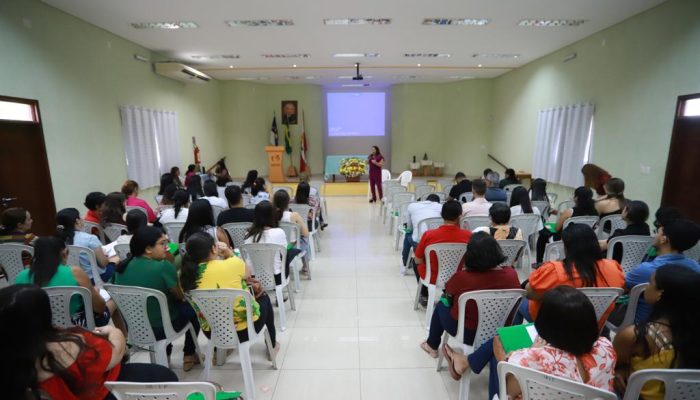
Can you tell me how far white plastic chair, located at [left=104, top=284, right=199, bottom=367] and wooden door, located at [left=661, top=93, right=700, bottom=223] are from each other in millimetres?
6405

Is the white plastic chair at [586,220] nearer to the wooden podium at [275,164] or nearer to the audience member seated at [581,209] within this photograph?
the audience member seated at [581,209]

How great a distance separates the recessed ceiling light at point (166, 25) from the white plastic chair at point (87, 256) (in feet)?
14.7

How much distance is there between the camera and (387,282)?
4.30 meters

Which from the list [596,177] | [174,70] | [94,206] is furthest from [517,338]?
[174,70]

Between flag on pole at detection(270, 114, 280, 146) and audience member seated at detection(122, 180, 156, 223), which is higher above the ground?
flag on pole at detection(270, 114, 280, 146)

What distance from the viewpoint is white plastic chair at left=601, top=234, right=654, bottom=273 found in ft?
9.86

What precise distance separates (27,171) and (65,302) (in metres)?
3.99

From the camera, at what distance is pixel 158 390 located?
4.25 ft

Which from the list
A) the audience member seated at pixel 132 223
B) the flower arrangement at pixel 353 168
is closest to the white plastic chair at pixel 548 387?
the audience member seated at pixel 132 223

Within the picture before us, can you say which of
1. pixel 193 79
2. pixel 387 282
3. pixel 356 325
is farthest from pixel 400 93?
pixel 356 325

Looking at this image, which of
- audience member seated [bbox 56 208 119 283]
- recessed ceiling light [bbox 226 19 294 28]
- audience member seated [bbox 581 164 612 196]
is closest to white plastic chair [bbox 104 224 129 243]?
audience member seated [bbox 56 208 119 283]

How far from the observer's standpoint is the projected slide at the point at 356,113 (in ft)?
46.1

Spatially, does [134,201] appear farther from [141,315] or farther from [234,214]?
[141,315]

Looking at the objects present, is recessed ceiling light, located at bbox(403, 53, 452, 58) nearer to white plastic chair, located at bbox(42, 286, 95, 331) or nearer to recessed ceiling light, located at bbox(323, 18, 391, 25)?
recessed ceiling light, located at bbox(323, 18, 391, 25)
